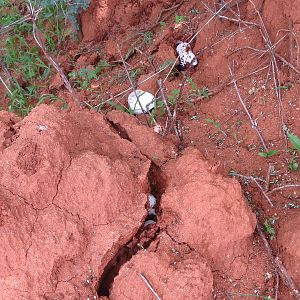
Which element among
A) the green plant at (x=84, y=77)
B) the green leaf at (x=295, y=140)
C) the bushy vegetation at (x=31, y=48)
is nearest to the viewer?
the green leaf at (x=295, y=140)

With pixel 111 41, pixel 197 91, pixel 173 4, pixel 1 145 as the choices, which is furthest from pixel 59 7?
pixel 1 145

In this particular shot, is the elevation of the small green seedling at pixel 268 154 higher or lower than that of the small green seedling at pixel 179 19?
lower

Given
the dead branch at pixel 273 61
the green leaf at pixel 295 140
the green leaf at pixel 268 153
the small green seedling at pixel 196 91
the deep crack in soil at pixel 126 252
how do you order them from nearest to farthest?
the deep crack in soil at pixel 126 252, the green leaf at pixel 295 140, the green leaf at pixel 268 153, the dead branch at pixel 273 61, the small green seedling at pixel 196 91

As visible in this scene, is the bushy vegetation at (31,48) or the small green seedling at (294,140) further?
the bushy vegetation at (31,48)

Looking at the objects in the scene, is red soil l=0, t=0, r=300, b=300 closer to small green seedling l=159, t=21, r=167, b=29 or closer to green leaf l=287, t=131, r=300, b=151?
green leaf l=287, t=131, r=300, b=151

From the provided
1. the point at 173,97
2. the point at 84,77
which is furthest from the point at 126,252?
the point at 84,77

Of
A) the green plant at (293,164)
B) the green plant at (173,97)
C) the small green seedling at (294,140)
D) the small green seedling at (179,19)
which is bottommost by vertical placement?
the green plant at (293,164)

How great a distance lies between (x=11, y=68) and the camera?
4633 millimetres

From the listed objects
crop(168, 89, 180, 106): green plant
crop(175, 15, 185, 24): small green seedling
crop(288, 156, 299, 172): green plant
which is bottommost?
crop(288, 156, 299, 172): green plant

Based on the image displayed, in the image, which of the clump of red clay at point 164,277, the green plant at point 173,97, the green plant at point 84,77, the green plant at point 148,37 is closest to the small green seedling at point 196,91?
the green plant at point 173,97

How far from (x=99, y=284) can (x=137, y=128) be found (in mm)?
908

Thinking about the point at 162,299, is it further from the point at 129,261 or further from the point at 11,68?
the point at 11,68

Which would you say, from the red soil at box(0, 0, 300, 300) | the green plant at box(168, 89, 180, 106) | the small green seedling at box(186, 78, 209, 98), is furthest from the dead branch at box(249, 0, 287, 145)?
the green plant at box(168, 89, 180, 106)

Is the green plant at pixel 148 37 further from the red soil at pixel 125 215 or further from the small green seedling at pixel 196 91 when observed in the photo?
the red soil at pixel 125 215
